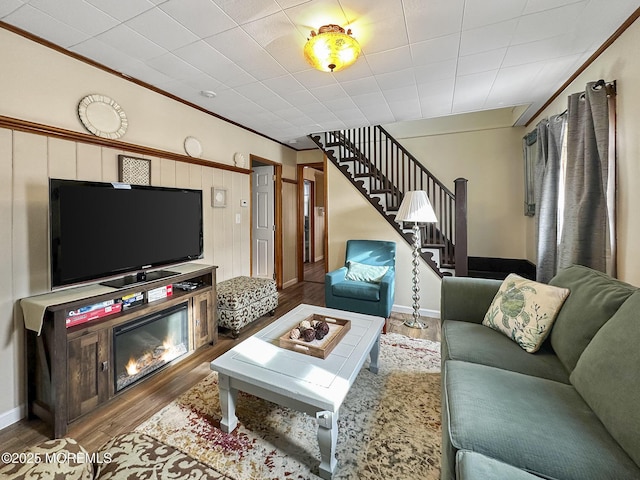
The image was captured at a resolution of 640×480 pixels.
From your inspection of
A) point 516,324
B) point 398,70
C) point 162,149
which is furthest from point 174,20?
point 516,324

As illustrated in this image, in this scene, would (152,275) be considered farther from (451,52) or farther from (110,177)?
(451,52)

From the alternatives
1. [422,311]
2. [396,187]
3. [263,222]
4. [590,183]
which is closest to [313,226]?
[263,222]

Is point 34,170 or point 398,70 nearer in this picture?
point 34,170

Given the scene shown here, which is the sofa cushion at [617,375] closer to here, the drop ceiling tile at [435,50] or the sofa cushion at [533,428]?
the sofa cushion at [533,428]

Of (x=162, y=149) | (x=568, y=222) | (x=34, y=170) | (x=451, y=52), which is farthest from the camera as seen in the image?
(x=162, y=149)

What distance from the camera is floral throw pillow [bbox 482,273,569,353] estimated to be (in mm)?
1589

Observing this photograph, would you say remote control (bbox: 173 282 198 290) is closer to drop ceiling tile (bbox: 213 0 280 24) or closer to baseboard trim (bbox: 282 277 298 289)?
drop ceiling tile (bbox: 213 0 280 24)

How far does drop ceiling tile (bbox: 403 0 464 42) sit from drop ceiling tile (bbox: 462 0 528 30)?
5 cm

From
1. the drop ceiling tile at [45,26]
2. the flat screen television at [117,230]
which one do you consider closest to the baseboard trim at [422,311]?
the flat screen television at [117,230]

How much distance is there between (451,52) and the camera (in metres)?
2.08

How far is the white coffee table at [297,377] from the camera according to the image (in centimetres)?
133

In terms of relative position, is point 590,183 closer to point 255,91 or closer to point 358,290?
point 358,290

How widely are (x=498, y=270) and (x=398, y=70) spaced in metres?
3.26

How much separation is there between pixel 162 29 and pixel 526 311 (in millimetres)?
2890
